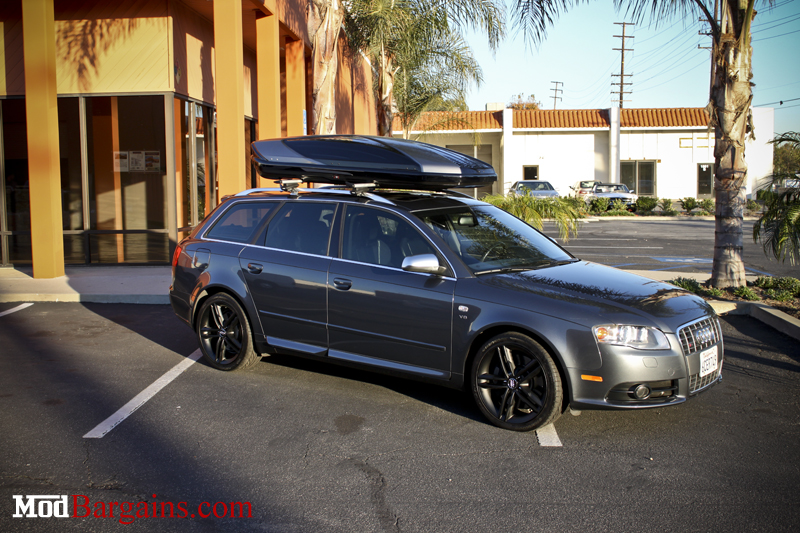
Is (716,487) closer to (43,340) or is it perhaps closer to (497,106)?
(43,340)

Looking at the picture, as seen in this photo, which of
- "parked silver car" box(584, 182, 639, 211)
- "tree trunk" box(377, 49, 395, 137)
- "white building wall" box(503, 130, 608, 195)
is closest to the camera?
"tree trunk" box(377, 49, 395, 137)

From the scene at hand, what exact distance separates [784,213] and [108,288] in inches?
369

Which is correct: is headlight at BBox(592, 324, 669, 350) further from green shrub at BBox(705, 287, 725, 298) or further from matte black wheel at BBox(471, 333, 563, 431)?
green shrub at BBox(705, 287, 725, 298)

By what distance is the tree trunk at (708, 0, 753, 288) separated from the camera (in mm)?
8953

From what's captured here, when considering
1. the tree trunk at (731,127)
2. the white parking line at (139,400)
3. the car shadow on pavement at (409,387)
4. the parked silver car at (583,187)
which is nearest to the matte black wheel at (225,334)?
the white parking line at (139,400)

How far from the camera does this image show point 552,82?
91.9 metres

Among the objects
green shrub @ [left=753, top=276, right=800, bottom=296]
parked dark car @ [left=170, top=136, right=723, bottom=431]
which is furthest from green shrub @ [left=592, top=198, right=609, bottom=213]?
parked dark car @ [left=170, top=136, right=723, bottom=431]

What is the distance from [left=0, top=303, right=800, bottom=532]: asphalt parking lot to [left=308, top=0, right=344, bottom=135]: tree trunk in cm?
724

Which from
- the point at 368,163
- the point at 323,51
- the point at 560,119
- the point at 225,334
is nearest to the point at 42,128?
the point at 323,51

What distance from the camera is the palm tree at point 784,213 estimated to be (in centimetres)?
799

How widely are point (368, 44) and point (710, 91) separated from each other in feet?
29.4

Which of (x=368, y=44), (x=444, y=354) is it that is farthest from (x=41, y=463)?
(x=368, y=44)

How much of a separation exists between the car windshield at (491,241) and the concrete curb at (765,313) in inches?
126

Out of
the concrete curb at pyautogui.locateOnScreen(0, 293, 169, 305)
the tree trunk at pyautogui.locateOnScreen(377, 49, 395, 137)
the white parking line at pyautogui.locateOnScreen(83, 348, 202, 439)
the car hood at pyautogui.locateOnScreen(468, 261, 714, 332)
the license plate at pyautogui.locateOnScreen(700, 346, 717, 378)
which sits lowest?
the white parking line at pyautogui.locateOnScreen(83, 348, 202, 439)
